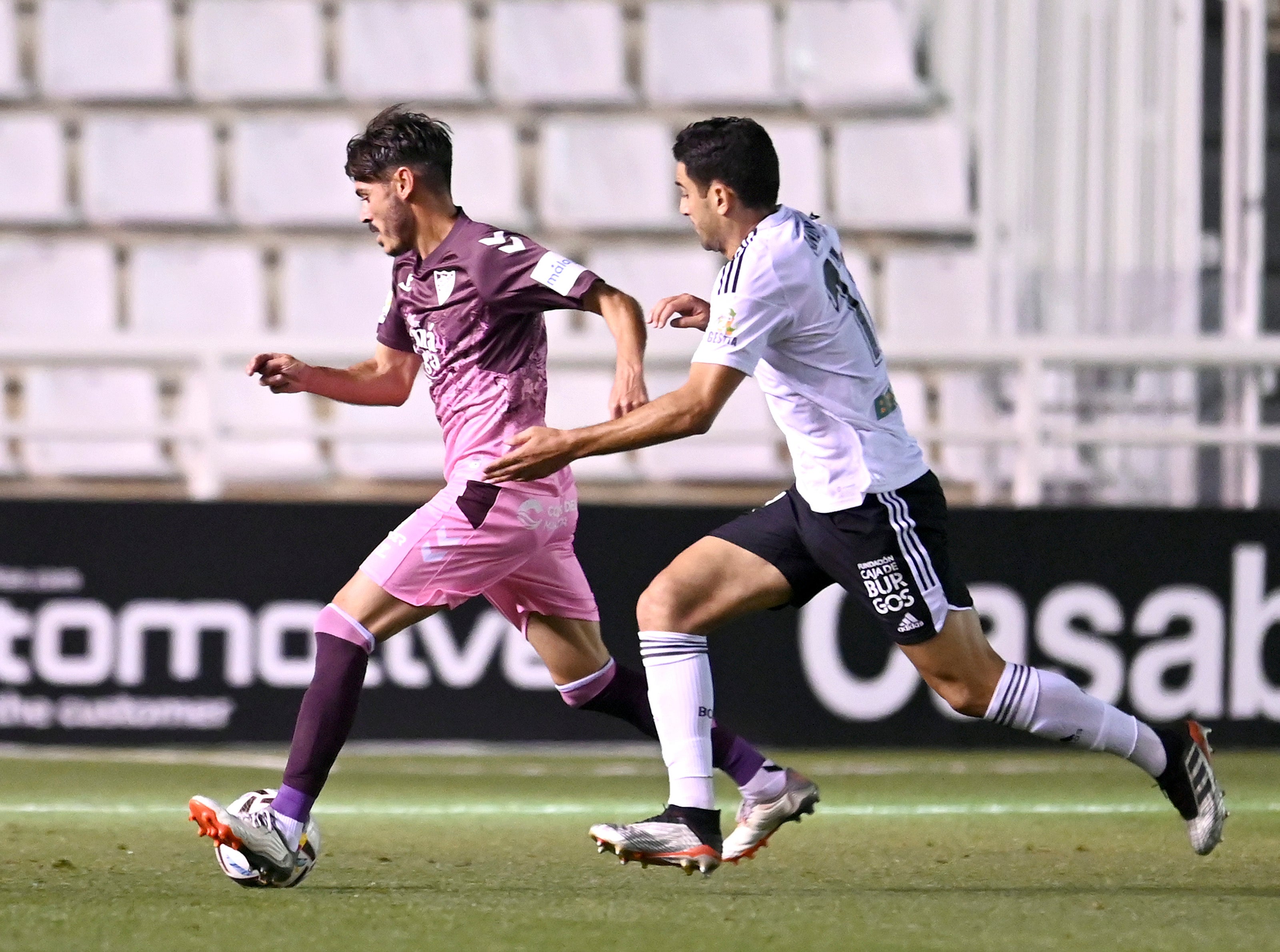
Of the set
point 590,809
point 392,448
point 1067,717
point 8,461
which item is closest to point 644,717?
point 1067,717

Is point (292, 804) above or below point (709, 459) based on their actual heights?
above

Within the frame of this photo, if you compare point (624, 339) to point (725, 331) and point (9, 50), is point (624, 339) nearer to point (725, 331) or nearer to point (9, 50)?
point (725, 331)

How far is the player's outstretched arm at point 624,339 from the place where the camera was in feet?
14.6

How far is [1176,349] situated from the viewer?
8.66 meters

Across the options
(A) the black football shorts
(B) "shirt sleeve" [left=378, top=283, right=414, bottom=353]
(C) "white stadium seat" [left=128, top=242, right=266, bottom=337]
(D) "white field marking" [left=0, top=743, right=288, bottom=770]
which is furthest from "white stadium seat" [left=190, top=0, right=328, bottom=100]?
(A) the black football shorts

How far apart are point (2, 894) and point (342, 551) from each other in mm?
3745

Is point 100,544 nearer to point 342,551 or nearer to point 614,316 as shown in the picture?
point 342,551

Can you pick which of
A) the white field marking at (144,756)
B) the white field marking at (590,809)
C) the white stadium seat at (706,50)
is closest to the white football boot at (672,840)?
the white field marking at (590,809)

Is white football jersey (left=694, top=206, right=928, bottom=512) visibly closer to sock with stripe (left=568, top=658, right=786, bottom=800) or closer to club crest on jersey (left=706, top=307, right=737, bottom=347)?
club crest on jersey (left=706, top=307, right=737, bottom=347)

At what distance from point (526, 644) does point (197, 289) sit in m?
3.80

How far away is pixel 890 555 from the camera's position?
14.9 feet

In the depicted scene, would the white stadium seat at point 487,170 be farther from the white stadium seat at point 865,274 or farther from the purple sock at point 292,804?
the purple sock at point 292,804

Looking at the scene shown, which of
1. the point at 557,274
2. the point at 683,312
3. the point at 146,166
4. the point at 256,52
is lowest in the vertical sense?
the point at 683,312

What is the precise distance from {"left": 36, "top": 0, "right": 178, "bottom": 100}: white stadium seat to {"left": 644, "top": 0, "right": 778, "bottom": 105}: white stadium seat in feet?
8.76
